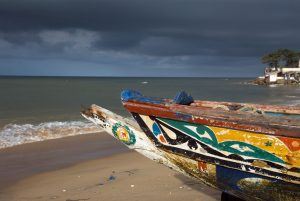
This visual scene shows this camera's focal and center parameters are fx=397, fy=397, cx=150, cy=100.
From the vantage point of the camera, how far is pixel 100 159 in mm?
8664

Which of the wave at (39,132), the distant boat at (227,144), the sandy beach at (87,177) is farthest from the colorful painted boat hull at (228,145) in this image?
the wave at (39,132)

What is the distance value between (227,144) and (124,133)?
1.68 meters

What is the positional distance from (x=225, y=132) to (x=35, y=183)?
3955mm

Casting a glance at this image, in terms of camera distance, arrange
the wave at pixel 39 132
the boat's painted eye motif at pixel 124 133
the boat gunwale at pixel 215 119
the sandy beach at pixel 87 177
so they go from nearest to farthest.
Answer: the boat gunwale at pixel 215 119 → the boat's painted eye motif at pixel 124 133 → the sandy beach at pixel 87 177 → the wave at pixel 39 132

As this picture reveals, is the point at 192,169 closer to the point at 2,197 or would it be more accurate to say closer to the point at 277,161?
the point at 277,161

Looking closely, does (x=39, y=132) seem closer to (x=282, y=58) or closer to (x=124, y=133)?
(x=124, y=133)

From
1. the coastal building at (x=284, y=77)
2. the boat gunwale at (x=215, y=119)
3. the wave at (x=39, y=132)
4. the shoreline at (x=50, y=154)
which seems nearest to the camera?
the boat gunwale at (x=215, y=119)

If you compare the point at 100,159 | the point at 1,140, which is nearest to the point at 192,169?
the point at 100,159

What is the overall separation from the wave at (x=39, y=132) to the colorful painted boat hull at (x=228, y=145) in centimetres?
663

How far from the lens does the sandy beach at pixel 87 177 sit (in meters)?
5.87

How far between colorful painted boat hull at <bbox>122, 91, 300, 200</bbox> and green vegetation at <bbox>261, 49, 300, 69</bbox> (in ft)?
271

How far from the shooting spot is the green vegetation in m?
83.2

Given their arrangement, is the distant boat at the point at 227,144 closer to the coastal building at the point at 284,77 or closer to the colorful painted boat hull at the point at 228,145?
the colorful painted boat hull at the point at 228,145

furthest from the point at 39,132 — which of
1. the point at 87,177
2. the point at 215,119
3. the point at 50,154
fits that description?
the point at 215,119
